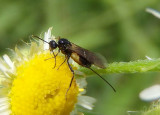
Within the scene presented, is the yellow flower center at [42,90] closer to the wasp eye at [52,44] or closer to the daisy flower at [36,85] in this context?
the daisy flower at [36,85]

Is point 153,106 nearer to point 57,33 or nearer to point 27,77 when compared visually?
point 27,77

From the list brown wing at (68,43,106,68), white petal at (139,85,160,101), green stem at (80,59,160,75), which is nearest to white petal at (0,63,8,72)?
brown wing at (68,43,106,68)

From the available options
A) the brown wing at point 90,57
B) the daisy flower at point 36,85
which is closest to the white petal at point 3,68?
the daisy flower at point 36,85

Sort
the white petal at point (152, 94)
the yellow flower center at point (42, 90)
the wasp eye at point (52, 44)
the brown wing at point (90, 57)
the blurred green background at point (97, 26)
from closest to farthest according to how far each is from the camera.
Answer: the yellow flower center at point (42, 90) < the brown wing at point (90, 57) < the wasp eye at point (52, 44) < the white petal at point (152, 94) < the blurred green background at point (97, 26)

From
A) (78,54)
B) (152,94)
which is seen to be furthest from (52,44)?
(152,94)

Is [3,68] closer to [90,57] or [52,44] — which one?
[52,44]

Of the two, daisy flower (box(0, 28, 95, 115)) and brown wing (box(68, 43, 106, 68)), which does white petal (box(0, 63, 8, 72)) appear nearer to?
daisy flower (box(0, 28, 95, 115))

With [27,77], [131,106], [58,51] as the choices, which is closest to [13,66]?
[27,77]
